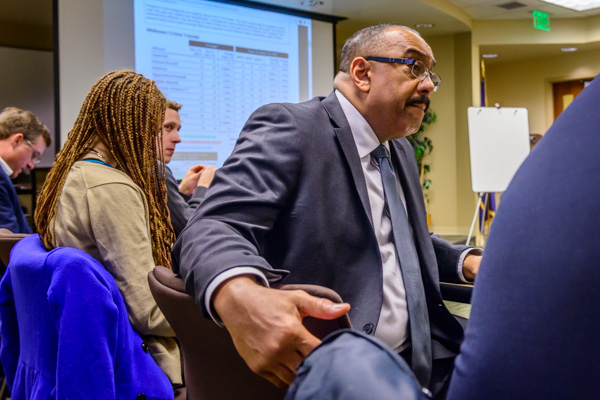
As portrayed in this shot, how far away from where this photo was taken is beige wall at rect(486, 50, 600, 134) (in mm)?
8972

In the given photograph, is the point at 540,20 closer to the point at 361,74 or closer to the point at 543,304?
the point at 361,74

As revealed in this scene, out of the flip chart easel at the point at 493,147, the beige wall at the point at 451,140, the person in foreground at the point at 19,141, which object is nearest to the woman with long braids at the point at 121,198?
the person in foreground at the point at 19,141

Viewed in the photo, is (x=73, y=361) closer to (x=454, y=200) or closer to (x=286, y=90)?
(x=286, y=90)

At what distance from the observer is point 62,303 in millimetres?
1042

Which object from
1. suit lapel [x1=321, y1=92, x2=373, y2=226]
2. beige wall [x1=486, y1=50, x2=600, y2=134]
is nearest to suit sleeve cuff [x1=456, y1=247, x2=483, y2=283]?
suit lapel [x1=321, y1=92, x2=373, y2=226]

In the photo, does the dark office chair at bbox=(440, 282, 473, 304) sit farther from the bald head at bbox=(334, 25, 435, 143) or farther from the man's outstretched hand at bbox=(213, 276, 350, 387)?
the man's outstretched hand at bbox=(213, 276, 350, 387)

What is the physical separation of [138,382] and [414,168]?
851 millimetres

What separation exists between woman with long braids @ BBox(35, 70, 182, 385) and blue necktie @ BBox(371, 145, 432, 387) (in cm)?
57

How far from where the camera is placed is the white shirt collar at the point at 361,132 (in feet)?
4.34

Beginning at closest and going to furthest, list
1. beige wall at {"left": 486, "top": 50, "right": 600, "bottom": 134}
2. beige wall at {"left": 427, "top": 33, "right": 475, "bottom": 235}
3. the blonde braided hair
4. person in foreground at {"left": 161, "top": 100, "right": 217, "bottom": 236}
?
the blonde braided hair → person in foreground at {"left": 161, "top": 100, "right": 217, "bottom": 236} → beige wall at {"left": 427, "top": 33, "right": 475, "bottom": 235} → beige wall at {"left": 486, "top": 50, "right": 600, "bottom": 134}

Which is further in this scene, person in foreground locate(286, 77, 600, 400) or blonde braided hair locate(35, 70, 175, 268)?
blonde braided hair locate(35, 70, 175, 268)

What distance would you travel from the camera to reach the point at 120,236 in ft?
4.25

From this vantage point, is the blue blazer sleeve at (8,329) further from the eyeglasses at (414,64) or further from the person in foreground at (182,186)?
the eyeglasses at (414,64)

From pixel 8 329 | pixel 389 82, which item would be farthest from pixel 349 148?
pixel 8 329
